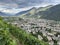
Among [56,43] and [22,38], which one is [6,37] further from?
[56,43]

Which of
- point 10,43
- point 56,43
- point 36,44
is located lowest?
point 56,43

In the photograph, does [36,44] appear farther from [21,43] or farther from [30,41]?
[21,43]

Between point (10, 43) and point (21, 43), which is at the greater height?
point (10, 43)

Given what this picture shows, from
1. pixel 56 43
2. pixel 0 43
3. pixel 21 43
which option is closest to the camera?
pixel 0 43

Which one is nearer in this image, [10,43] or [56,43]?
[10,43]

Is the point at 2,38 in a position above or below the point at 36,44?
above

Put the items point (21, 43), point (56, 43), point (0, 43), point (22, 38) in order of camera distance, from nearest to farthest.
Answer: point (0, 43)
point (21, 43)
point (22, 38)
point (56, 43)

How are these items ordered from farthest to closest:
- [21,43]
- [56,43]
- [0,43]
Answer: [56,43] → [21,43] → [0,43]

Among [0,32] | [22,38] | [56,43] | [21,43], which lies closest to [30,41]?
[22,38]

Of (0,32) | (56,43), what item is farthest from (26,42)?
(56,43)
